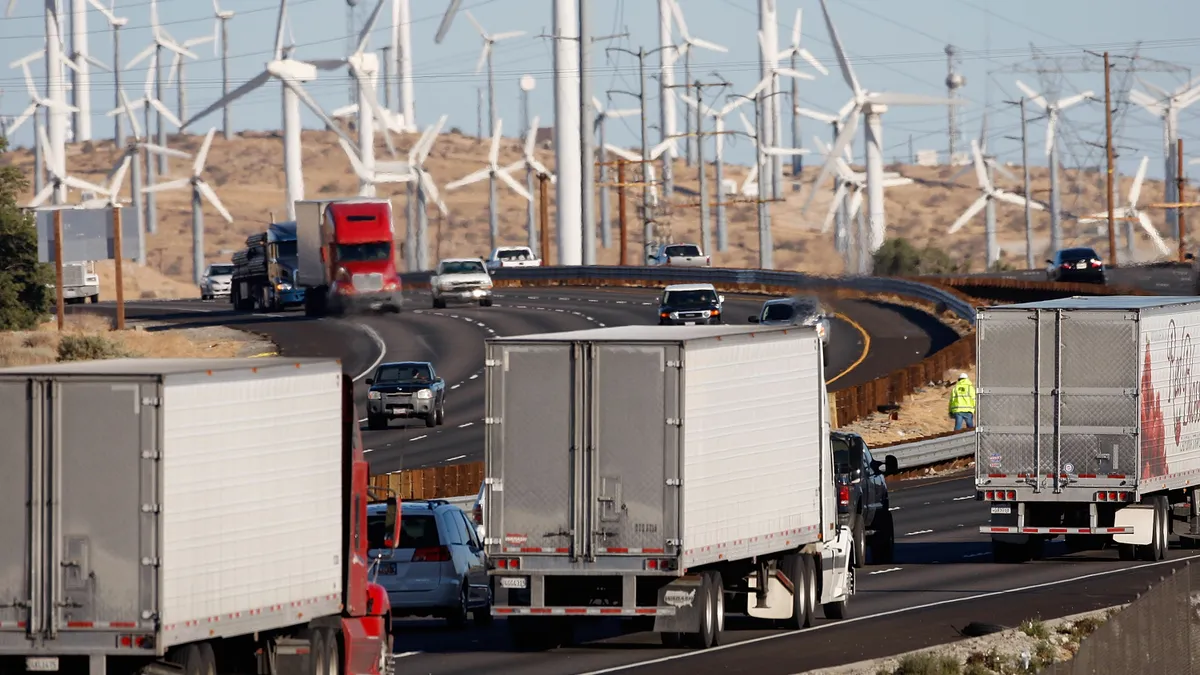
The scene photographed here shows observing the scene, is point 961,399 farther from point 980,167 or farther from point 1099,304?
point 980,167

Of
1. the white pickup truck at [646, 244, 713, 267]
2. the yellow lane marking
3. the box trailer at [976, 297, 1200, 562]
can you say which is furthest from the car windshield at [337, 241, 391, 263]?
the box trailer at [976, 297, 1200, 562]

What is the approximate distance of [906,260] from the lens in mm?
148250

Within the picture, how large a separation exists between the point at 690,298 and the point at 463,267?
61.7 ft

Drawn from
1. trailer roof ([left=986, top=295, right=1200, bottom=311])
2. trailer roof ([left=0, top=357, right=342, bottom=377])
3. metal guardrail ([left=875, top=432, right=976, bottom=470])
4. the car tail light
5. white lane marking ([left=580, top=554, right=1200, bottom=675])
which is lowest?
white lane marking ([left=580, top=554, right=1200, bottom=675])

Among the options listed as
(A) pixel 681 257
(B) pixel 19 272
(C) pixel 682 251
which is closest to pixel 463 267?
(B) pixel 19 272

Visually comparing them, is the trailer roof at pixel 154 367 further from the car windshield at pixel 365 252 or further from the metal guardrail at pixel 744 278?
the metal guardrail at pixel 744 278

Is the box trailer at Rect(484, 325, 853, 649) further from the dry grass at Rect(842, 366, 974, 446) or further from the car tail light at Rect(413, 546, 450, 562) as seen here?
the dry grass at Rect(842, 366, 974, 446)

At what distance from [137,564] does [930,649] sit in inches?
342

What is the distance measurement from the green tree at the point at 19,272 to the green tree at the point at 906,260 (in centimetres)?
7119

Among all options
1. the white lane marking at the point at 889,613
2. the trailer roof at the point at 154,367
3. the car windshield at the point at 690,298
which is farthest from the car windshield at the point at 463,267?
the trailer roof at the point at 154,367

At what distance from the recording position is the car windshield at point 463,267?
278 feet

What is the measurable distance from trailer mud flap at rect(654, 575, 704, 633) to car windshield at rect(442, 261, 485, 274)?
64.0 metres

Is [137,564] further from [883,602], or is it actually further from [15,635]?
[883,602]

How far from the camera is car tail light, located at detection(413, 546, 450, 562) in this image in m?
23.7
